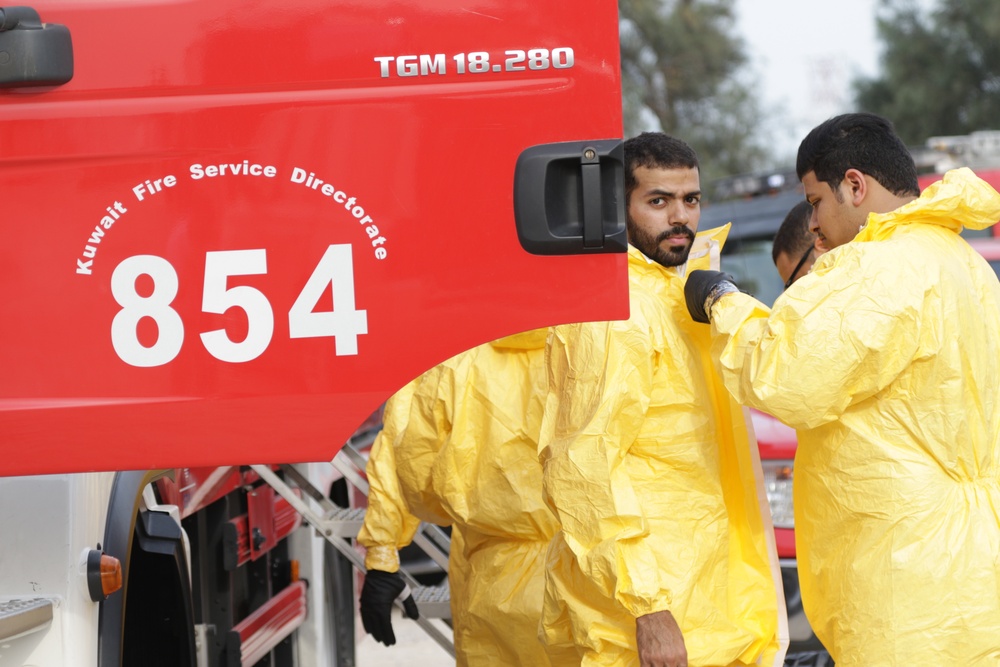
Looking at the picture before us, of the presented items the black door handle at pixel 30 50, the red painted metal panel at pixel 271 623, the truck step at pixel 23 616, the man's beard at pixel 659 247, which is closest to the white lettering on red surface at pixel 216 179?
the black door handle at pixel 30 50

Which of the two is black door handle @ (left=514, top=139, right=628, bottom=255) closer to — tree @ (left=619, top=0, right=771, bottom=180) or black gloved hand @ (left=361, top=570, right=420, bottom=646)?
black gloved hand @ (left=361, top=570, right=420, bottom=646)

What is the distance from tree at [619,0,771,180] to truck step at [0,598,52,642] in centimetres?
2349

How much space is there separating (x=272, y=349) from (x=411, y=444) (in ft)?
5.54

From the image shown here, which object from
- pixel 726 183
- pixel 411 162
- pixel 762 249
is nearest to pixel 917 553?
pixel 411 162

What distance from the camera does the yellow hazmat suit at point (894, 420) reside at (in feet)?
8.93

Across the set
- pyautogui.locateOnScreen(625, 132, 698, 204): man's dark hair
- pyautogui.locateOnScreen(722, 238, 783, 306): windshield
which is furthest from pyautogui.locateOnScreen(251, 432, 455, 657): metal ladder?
pyautogui.locateOnScreen(722, 238, 783, 306): windshield

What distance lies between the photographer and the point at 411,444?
3.96 m

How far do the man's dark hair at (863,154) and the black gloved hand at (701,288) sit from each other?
14.6 inches

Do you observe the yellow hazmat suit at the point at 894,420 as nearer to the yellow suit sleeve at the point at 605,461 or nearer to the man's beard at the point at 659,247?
the yellow suit sleeve at the point at 605,461

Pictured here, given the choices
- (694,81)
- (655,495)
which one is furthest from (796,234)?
(694,81)

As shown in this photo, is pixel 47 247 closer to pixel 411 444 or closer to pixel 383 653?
pixel 411 444

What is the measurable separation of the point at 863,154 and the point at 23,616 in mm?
2092

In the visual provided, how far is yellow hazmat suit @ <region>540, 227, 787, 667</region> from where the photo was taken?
2922 mm

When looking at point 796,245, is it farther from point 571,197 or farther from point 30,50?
point 30,50
